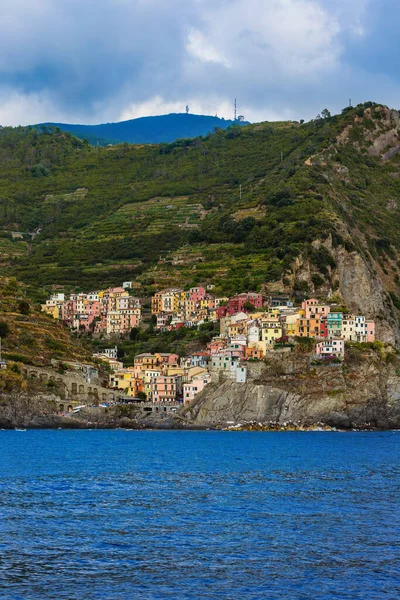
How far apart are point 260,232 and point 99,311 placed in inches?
1021

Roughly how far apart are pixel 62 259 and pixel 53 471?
111 meters

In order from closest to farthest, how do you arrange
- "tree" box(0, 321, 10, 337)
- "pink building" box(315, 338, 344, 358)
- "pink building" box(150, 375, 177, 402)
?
"pink building" box(315, 338, 344, 358) → "pink building" box(150, 375, 177, 402) → "tree" box(0, 321, 10, 337)

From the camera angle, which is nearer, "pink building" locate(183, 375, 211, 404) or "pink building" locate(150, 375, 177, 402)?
"pink building" locate(183, 375, 211, 404)

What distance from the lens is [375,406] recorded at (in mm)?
101375

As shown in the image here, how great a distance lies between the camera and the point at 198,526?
3691 cm

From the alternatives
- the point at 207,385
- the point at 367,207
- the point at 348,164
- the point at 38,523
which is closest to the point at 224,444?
the point at 207,385

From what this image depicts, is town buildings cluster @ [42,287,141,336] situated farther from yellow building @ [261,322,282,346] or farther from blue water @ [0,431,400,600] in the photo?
blue water @ [0,431,400,600]

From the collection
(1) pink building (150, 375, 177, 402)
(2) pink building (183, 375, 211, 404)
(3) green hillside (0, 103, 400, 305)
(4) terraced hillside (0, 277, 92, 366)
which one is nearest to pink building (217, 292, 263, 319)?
(3) green hillside (0, 103, 400, 305)

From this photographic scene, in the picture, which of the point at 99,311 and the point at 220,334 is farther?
the point at 99,311

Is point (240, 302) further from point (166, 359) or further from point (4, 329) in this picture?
point (4, 329)

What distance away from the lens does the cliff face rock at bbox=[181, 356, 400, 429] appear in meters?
100

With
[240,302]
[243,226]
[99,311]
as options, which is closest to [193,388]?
[240,302]

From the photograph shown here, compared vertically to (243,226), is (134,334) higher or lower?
lower

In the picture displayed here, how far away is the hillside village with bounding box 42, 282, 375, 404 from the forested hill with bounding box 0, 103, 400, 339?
558 cm
